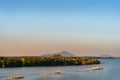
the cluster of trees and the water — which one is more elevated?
the cluster of trees

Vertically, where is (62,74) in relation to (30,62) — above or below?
below

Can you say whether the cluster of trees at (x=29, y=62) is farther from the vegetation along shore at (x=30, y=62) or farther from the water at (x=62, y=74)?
the water at (x=62, y=74)

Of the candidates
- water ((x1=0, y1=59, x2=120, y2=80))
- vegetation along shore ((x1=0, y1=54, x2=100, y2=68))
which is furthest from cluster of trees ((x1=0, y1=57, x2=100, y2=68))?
water ((x1=0, y1=59, x2=120, y2=80))

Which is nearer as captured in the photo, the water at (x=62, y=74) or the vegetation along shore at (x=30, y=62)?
the water at (x=62, y=74)

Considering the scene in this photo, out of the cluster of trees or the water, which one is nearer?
the water

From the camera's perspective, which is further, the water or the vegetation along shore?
the vegetation along shore

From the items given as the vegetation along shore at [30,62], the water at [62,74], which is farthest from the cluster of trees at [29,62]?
the water at [62,74]

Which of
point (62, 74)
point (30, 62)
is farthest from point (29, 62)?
point (62, 74)

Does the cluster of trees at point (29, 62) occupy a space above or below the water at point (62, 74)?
above

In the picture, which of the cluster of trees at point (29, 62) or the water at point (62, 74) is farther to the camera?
the cluster of trees at point (29, 62)

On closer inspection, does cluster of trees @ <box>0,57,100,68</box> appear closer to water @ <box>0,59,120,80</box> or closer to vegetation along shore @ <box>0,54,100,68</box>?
vegetation along shore @ <box>0,54,100,68</box>

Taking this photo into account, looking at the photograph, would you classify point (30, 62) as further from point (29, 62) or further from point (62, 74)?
point (62, 74)

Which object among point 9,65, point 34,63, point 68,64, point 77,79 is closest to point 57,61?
point 68,64
